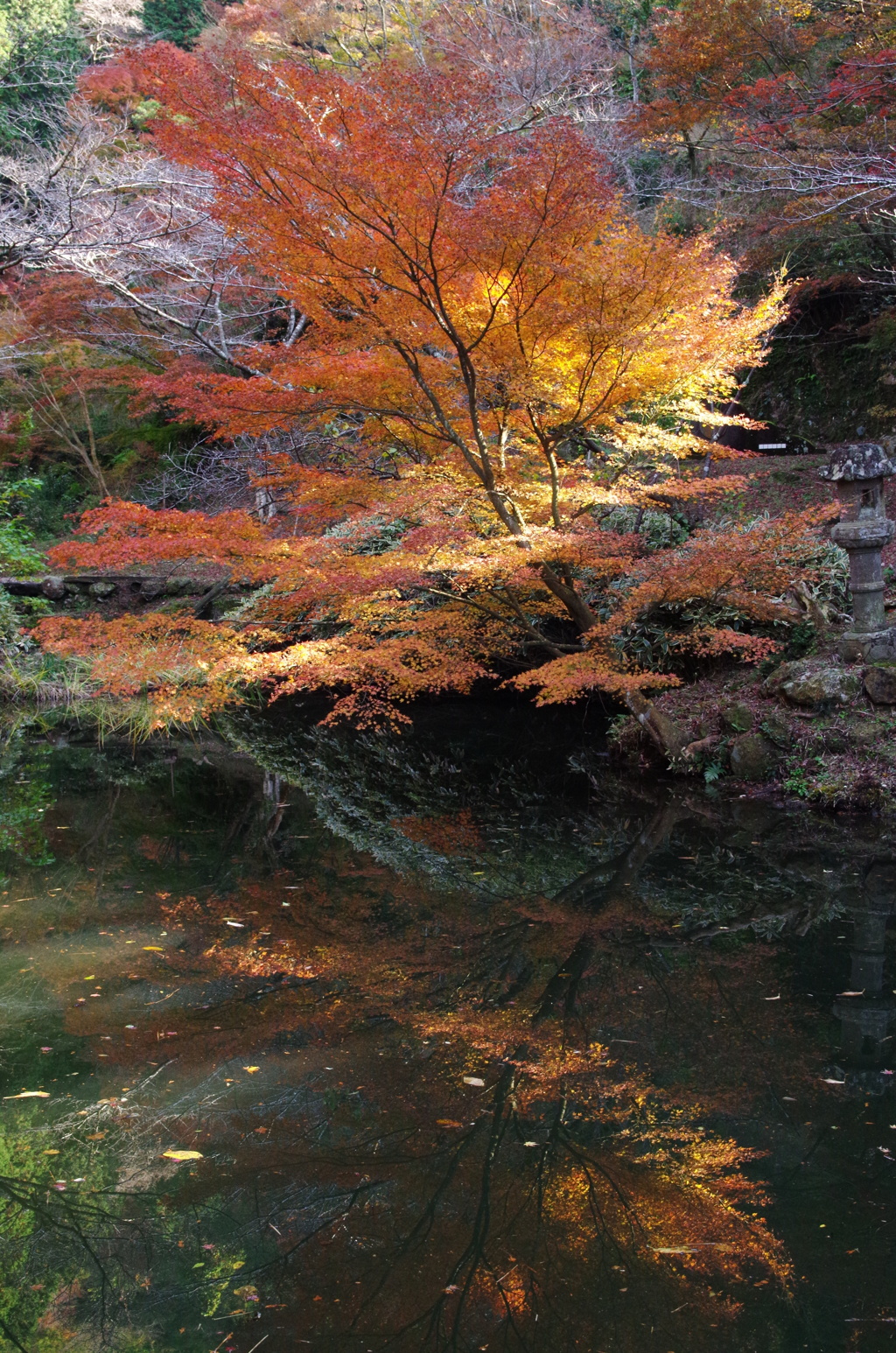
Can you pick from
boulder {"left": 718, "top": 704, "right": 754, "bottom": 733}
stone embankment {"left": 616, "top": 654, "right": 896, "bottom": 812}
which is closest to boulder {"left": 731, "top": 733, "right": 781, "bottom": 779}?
stone embankment {"left": 616, "top": 654, "right": 896, "bottom": 812}

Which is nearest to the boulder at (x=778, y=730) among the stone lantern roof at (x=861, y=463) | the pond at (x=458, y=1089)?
the pond at (x=458, y=1089)

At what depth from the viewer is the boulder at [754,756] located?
23.7 feet

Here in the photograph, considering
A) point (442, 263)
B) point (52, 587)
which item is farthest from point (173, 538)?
point (52, 587)

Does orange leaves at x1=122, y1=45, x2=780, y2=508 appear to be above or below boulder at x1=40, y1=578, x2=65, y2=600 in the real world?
above

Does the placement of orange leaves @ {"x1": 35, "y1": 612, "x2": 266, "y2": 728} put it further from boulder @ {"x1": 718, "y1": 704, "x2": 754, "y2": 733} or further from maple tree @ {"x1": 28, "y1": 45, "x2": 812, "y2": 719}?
boulder @ {"x1": 718, "y1": 704, "x2": 754, "y2": 733}

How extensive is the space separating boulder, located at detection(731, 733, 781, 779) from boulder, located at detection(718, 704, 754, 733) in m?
0.11

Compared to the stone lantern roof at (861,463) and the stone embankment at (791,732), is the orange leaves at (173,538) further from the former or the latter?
the stone lantern roof at (861,463)

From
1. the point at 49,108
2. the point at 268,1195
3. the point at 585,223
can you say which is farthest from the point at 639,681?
the point at 49,108

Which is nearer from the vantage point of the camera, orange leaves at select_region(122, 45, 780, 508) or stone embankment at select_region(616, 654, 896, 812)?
orange leaves at select_region(122, 45, 780, 508)

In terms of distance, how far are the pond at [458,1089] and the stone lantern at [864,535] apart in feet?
4.87

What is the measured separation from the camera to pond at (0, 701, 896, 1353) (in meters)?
2.59

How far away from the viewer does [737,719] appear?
7.54m

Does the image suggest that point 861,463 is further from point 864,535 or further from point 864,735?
point 864,735

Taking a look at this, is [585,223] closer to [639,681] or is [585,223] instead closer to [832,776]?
[639,681]
